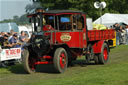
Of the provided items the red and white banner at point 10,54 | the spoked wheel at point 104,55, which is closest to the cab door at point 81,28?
the spoked wheel at point 104,55

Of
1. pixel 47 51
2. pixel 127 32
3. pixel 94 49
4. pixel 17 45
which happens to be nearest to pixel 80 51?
pixel 94 49

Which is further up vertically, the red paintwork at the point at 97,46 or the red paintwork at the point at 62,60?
the red paintwork at the point at 97,46

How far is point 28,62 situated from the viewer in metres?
11.9

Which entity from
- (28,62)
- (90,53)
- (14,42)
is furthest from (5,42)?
(90,53)

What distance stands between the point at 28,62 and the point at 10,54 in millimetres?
2965

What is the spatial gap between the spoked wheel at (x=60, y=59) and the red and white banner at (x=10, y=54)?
146 inches

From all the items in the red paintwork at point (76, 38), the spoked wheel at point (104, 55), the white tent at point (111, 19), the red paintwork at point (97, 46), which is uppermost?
the white tent at point (111, 19)

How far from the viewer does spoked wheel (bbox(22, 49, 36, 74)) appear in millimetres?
11570

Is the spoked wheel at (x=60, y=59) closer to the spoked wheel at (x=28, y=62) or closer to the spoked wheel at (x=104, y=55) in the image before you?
the spoked wheel at (x=28, y=62)

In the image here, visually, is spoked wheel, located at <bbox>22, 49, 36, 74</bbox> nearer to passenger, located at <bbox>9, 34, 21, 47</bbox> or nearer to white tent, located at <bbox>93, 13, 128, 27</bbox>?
passenger, located at <bbox>9, 34, 21, 47</bbox>

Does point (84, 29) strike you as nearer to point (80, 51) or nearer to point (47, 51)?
point (80, 51)

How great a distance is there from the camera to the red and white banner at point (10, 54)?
14.3m

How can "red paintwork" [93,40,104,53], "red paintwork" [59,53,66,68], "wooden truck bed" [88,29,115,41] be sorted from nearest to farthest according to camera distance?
"red paintwork" [59,53,66,68], "wooden truck bed" [88,29,115,41], "red paintwork" [93,40,104,53]

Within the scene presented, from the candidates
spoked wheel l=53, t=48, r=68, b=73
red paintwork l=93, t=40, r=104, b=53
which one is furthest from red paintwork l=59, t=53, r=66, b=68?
red paintwork l=93, t=40, r=104, b=53
